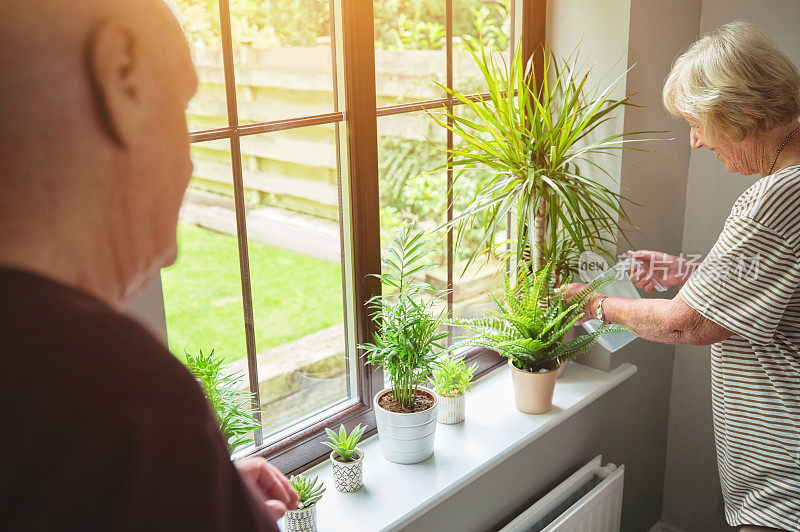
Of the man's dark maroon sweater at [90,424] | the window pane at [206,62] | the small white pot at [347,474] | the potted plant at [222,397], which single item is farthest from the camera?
the small white pot at [347,474]

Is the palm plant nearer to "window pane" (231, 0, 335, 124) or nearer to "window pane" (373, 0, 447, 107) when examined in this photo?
"window pane" (373, 0, 447, 107)

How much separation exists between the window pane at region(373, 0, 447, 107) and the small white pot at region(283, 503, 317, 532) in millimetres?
1017

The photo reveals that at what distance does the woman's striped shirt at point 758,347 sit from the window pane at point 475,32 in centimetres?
83

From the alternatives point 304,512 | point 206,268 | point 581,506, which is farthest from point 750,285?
point 206,268

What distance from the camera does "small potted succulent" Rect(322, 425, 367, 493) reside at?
1782 millimetres

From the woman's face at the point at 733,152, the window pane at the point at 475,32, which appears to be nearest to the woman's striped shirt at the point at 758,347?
the woman's face at the point at 733,152

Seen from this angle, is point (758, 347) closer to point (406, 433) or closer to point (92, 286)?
point (406, 433)

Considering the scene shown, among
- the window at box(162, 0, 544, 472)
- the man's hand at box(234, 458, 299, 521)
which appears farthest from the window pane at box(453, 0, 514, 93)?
the man's hand at box(234, 458, 299, 521)

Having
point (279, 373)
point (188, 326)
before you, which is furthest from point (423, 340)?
point (188, 326)

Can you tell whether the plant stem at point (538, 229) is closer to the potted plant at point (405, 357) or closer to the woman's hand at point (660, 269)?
the woman's hand at point (660, 269)

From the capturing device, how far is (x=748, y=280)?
1.70 m

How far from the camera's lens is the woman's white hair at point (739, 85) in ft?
5.60

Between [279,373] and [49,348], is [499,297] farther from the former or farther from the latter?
[49,348]

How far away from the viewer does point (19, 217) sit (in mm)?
362
